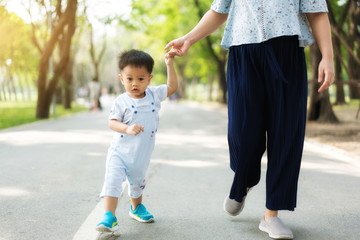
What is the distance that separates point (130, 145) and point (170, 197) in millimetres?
1342

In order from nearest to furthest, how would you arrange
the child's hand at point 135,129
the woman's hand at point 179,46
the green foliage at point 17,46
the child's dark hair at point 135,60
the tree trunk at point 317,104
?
the child's hand at point 135,129, the child's dark hair at point 135,60, the woman's hand at point 179,46, the tree trunk at point 317,104, the green foliage at point 17,46

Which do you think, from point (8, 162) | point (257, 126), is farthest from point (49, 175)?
point (257, 126)

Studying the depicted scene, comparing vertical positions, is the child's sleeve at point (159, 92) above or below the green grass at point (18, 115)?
above

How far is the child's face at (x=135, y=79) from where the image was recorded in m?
3.24

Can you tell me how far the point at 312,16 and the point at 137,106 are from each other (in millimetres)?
1364

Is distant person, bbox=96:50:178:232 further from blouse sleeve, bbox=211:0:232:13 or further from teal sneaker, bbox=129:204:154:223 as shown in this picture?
blouse sleeve, bbox=211:0:232:13

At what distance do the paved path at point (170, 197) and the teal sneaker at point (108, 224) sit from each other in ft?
0.40

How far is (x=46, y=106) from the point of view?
17.1m

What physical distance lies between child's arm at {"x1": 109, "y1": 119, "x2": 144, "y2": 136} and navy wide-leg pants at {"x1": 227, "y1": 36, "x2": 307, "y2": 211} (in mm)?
685

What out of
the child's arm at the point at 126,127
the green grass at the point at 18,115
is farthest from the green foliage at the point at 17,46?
the child's arm at the point at 126,127

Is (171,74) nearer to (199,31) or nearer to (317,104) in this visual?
(199,31)

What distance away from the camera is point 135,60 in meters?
3.23

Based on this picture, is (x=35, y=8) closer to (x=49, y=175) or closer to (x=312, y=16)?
(x=49, y=175)

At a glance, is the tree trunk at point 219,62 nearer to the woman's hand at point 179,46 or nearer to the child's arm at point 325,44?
the woman's hand at point 179,46
